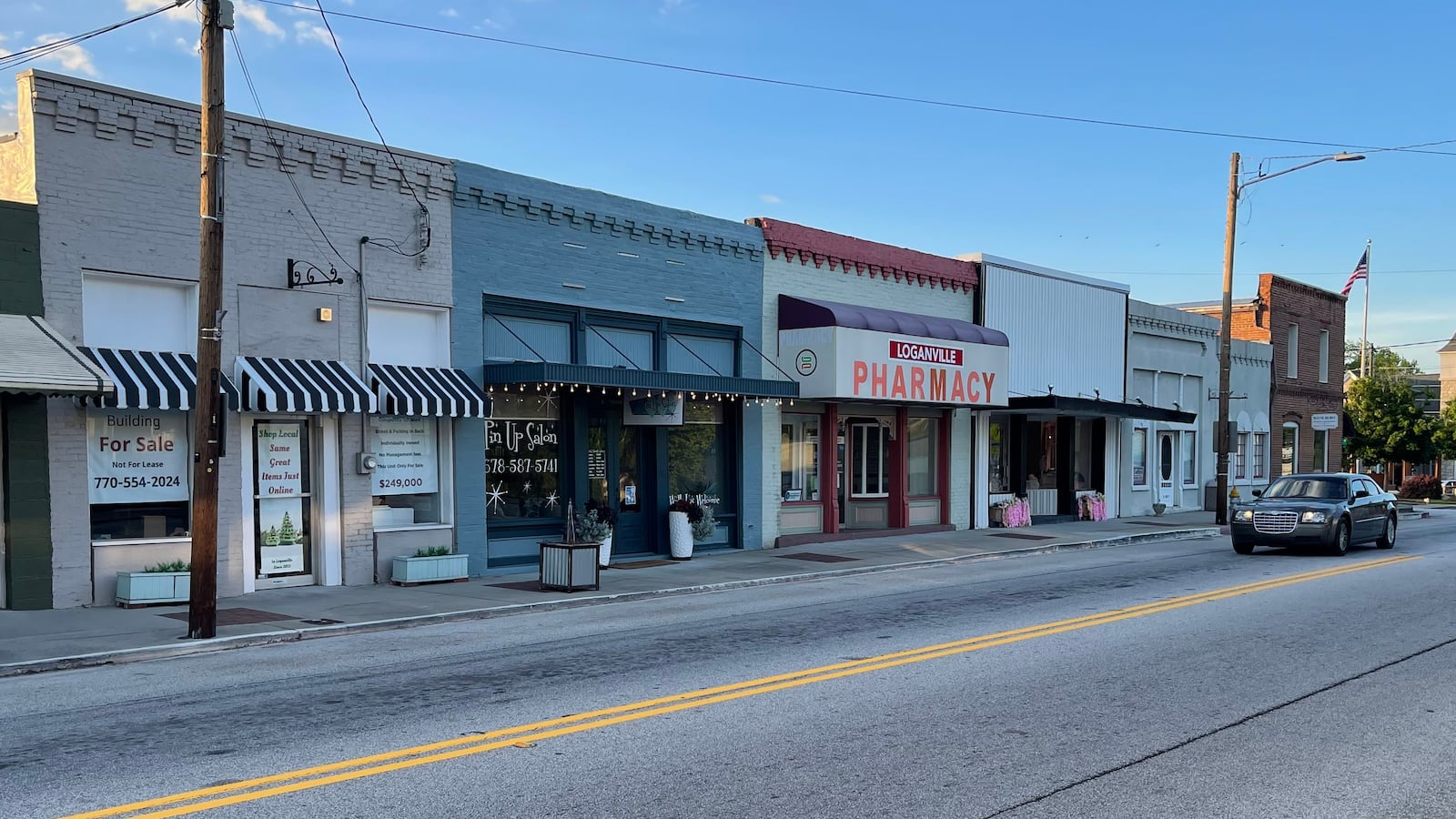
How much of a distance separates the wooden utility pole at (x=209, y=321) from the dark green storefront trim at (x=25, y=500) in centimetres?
266

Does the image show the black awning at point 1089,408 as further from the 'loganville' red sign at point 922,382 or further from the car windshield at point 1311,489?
the car windshield at point 1311,489

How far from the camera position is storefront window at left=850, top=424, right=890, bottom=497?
2481cm

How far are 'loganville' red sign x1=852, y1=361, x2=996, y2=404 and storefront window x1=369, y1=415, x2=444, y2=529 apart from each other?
330 inches

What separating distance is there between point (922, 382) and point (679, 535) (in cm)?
670

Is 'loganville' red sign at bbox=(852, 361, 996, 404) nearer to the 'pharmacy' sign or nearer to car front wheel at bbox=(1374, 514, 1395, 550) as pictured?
the 'pharmacy' sign

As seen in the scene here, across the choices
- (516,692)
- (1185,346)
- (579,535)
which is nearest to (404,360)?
(579,535)

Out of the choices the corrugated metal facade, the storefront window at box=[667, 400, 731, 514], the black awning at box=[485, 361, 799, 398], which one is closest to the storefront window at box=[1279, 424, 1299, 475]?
the corrugated metal facade

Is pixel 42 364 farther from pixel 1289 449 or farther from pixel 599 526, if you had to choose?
pixel 1289 449

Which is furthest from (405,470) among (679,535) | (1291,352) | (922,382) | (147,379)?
(1291,352)

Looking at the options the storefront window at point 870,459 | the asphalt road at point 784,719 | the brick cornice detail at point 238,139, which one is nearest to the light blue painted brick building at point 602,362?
the brick cornice detail at point 238,139

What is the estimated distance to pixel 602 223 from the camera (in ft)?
62.8

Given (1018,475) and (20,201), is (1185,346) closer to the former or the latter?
(1018,475)

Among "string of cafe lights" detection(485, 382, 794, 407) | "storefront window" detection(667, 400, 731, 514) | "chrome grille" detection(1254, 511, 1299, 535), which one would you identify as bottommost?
"chrome grille" detection(1254, 511, 1299, 535)

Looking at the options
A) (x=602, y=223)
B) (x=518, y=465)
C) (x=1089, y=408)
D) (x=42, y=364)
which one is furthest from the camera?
(x=1089, y=408)
